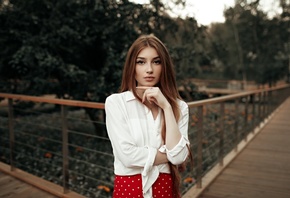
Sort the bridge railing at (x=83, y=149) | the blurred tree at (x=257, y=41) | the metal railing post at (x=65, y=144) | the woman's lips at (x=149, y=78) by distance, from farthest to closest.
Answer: the blurred tree at (x=257, y=41) → the bridge railing at (x=83, y=149) → the metal railing post at (x=65, y=144) → the woman's lips at (x=149, y=78)

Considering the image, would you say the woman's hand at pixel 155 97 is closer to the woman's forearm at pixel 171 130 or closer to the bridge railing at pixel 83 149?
the woman's forearm at pixel 171 130

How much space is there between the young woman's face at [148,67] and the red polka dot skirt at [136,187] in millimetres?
427

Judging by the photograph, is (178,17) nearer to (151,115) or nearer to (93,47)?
(93,47)

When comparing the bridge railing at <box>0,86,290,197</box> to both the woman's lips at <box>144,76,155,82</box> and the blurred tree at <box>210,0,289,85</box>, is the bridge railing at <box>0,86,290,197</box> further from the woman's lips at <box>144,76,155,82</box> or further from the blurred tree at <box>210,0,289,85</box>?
the blurred tree at <box>210,0,289,85</box>

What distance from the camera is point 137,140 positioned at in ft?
4.44

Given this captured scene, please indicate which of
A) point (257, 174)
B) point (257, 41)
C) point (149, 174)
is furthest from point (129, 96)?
point (257, 41)

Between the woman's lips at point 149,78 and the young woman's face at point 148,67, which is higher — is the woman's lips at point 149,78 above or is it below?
below

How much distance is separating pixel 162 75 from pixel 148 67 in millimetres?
85

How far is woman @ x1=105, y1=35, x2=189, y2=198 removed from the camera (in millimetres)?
1319

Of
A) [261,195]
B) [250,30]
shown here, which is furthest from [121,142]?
[250,30]

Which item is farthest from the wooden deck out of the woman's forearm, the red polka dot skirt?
the woman's forearm

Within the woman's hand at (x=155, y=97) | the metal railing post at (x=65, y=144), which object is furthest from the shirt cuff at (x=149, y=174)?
the metal railing post at (x=65, y=144)

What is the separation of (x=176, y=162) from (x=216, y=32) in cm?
2520

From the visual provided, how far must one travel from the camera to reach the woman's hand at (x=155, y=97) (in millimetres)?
1325
